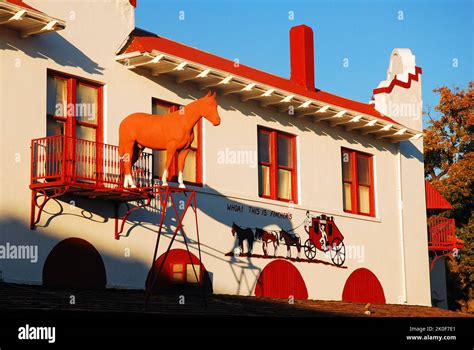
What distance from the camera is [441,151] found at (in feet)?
161

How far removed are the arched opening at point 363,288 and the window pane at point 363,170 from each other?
300 cm

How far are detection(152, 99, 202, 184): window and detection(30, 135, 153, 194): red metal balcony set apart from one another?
176cm

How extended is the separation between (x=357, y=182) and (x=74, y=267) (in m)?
12.6

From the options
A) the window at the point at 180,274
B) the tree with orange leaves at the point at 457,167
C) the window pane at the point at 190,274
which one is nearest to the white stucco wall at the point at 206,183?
the window at the point at 180,274

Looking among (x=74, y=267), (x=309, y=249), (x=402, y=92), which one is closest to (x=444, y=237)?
(x=402, y=92)

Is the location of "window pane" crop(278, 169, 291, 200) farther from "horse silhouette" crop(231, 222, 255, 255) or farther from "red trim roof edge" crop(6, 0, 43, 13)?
"red trim roof edge" crop(6, 0, 43, 13)

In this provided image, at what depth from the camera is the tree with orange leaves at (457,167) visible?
45000mm

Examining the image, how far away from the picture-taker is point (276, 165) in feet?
91.4

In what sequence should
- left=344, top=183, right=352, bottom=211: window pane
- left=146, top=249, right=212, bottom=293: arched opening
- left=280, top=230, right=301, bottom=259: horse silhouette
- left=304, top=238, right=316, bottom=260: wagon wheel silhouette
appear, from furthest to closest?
left=344, top=183, right=352, bottom=211: window pane < left=304, top=238, right=316, bottom=260: wagon wheel silhouette < left=280, top=230, right=301, bottom=259: horse silhouette < left=146, top=249, right=212, bottom=293: arched opening

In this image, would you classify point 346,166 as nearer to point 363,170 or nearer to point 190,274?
point 363,170

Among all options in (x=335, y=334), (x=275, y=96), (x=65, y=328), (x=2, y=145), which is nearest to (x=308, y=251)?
(x=275, y=96)

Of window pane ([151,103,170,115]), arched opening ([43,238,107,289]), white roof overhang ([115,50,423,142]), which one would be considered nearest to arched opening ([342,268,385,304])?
white roof overhang ([115,50,423,142])

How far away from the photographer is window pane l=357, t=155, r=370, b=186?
31375 millimetres

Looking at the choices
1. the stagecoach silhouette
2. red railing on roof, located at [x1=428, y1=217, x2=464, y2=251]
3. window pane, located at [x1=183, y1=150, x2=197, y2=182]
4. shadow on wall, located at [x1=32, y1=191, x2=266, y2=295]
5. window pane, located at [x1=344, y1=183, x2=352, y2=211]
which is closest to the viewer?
shadow on wall, located at [x1=32, y1=191, x2=266, y2=295]
